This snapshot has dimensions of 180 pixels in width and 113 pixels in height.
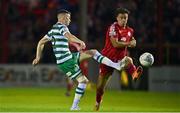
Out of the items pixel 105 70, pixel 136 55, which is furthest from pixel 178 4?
pixel 105 70

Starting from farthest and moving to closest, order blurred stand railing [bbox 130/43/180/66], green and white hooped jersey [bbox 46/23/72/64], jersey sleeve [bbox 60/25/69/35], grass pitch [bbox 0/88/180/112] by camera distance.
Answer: blurred stand railing [bbox 130/43/180/66] → grass pitch [bbox 0/88/180/112] → green and white hooped jersey [bbox 46/23/72/64] → jersey sleeve [bbox 60/25/69/35]

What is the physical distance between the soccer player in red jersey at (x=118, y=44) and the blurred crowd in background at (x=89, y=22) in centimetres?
1407

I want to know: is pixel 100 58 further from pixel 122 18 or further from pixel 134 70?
pixel 122 18

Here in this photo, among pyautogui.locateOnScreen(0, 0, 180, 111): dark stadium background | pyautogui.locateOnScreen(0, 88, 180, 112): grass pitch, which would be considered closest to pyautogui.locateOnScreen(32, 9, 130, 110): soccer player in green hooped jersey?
pyautogui.locateOnScreen(0, 88, 180, 112): grass pitch

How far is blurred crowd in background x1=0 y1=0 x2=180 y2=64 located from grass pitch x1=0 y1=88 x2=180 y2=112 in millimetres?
2695

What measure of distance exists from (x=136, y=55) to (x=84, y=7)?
297 centimetres

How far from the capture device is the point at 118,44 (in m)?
18.4

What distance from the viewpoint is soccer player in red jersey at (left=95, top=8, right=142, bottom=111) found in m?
18.4

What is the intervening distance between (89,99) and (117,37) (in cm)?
824

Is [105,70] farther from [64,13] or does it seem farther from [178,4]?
[178,4]

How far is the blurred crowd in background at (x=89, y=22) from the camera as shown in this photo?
33469mm

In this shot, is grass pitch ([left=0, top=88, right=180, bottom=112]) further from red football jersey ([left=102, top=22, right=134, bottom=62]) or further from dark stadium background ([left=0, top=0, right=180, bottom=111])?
red football jersey ([left=102, top=22, right=134, bottom=62])

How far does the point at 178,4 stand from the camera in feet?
111

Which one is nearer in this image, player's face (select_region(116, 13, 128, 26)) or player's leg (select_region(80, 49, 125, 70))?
player's leg (select_region(80, 49, 125, 70))
